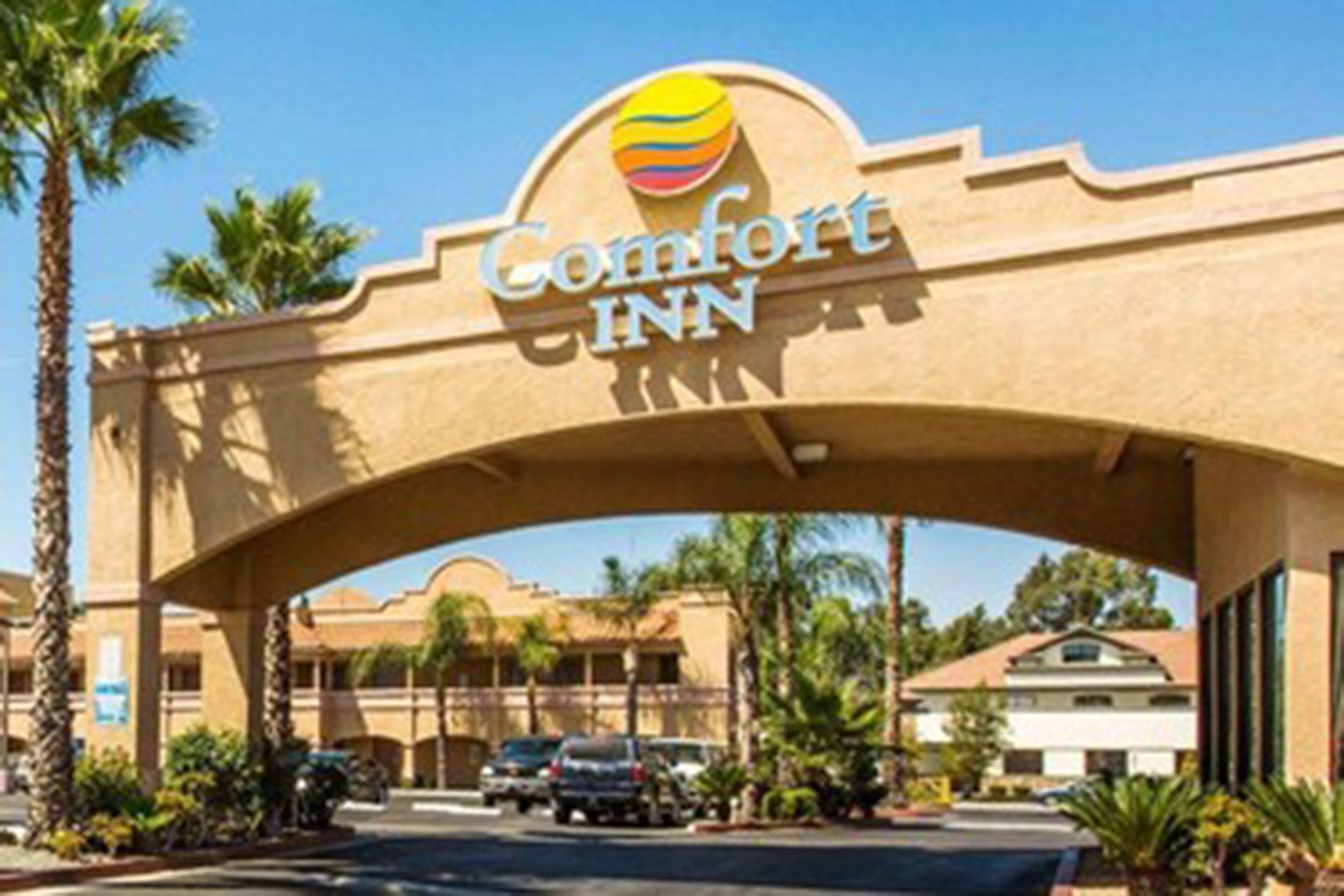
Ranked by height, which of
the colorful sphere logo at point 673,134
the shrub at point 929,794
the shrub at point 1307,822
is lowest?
the shrub at point 929,794

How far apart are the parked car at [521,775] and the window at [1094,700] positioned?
100 feet

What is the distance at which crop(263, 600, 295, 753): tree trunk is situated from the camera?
2741cm

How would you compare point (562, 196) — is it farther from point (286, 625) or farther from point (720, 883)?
point (286, 625)

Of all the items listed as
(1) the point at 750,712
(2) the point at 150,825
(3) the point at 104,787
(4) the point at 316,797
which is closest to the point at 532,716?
(1) the point at 750,712

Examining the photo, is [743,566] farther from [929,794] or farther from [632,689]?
[632,689]

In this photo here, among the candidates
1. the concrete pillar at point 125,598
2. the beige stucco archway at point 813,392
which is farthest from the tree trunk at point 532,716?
the concrete pillar at point 125,598

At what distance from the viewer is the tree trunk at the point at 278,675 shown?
27.4 meters

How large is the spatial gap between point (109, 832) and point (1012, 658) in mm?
52866

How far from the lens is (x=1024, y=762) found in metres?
68.1

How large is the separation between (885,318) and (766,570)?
20.9 meters

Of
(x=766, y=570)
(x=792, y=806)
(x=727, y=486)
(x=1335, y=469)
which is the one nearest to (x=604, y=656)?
(x=766, y=570)

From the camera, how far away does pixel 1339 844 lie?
13617 millimetres

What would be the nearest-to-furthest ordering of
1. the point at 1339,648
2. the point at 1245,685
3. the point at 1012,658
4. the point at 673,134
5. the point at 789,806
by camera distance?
the point at 1339,648
the point at 1245,685
the point at 673,134
the point at 789,806
the point at 1012,658

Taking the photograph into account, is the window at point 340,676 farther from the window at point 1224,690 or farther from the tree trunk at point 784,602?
the window at point 1224,690
